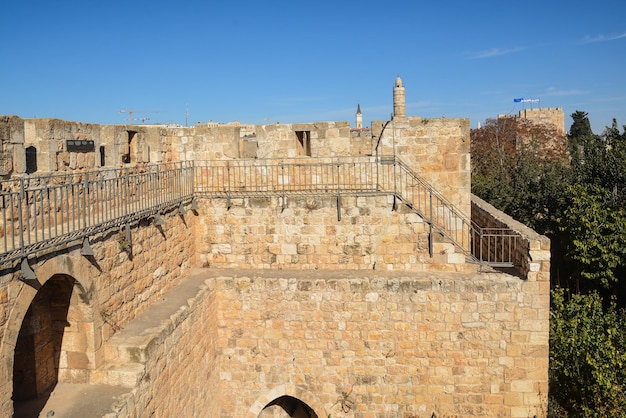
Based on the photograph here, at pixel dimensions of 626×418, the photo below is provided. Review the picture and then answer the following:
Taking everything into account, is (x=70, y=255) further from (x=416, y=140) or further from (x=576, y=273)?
(x=576, y=273)

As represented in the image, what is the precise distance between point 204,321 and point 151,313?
1.07 metres

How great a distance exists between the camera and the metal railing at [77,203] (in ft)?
17.9

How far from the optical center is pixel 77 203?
6.92 m

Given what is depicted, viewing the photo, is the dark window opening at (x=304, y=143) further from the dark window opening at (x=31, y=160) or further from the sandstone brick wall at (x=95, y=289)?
the dark window opening at (x=31, y=160)

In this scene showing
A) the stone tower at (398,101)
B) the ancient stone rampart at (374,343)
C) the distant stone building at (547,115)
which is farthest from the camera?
the distant stone building at (547,115)

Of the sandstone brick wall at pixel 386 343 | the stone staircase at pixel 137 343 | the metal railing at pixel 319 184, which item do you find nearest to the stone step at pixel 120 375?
the stone staircase at pixel 137 343

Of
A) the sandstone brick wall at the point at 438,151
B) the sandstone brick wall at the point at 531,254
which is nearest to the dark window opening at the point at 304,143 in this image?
the sandstone brick wall at the point at 438,151

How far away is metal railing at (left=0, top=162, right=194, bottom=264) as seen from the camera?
5453 millimetres

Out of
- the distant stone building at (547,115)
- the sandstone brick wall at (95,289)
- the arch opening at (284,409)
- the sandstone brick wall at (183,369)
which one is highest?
the distant stone building at (547,115)

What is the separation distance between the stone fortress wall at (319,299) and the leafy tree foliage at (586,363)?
3.99 feet

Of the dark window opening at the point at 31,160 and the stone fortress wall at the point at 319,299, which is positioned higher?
the dark window opening at the point at 31,160

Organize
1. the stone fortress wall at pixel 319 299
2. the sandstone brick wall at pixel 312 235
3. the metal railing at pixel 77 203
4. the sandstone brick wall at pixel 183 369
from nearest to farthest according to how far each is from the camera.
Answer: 1. the metal railing at pixel 77 203
2. the sandstone brick wall at pixel 183 369
3. the stone fortress wall at pixel 319 299
4. the sandstone brick wall at pixel 312 235

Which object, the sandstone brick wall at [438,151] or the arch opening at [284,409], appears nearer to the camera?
the sandstone brick wall at [438,151]

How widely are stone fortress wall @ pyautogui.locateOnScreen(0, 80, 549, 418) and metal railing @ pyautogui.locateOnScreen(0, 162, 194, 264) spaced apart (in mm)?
279
